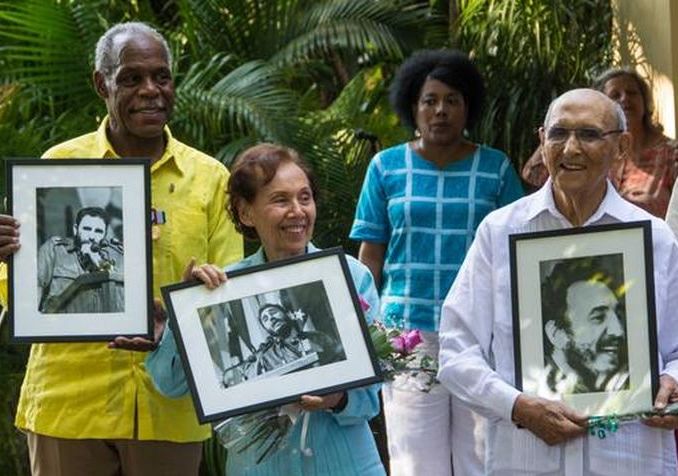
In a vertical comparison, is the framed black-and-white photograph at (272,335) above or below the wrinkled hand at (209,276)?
below

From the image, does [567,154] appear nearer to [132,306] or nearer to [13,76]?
[132,306]

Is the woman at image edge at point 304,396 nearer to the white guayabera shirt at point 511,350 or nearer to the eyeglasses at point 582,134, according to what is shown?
the white guayabera shirt at point 511,350

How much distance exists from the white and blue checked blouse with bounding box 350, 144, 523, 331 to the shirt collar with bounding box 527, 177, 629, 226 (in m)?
1.87

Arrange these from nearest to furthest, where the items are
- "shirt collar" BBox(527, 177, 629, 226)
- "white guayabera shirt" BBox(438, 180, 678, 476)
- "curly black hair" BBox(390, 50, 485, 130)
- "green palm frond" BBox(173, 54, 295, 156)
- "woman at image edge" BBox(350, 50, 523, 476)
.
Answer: "white guayabera shirt" BBox(438, 180, 678, 476) → "shirt collar" BBox(527, 177, 629, 226) → "woman at image edge" BBox(350, 50, 523, 476) → "curly black hair" BBox(390, 50, 485, 130) → "green palm frond" BBox(173, 54, 295, 156)

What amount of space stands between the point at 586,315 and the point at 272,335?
0.84 metres

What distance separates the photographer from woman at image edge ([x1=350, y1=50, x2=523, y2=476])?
6738 millimetres

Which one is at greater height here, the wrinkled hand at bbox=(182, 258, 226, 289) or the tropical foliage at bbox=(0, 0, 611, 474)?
the tropical foliage at bbox=(0, 0, 611, 474)

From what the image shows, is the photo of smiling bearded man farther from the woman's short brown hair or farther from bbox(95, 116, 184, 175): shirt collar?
bbox(95, 116, 184, 175): shirt collar

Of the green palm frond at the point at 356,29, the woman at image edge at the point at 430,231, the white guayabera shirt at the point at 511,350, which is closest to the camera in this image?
the white guayabera shirt at the point at 511,350

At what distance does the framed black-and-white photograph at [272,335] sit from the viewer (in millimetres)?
4641

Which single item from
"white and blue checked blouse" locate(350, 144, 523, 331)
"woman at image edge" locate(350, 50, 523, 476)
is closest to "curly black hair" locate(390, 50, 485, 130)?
"woman at image edge" locate(350, 50, 523, 476)

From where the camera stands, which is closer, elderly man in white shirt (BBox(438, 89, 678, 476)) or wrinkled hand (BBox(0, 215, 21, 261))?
elderly man in white shirt (BBox(438, 89, 678, 476))

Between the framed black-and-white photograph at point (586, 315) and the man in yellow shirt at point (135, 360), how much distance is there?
1.06 metres

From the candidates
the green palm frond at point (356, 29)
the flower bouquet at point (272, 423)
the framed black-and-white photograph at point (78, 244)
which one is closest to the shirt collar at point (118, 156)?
the framed black-and-white photograph at point (78, 244)
